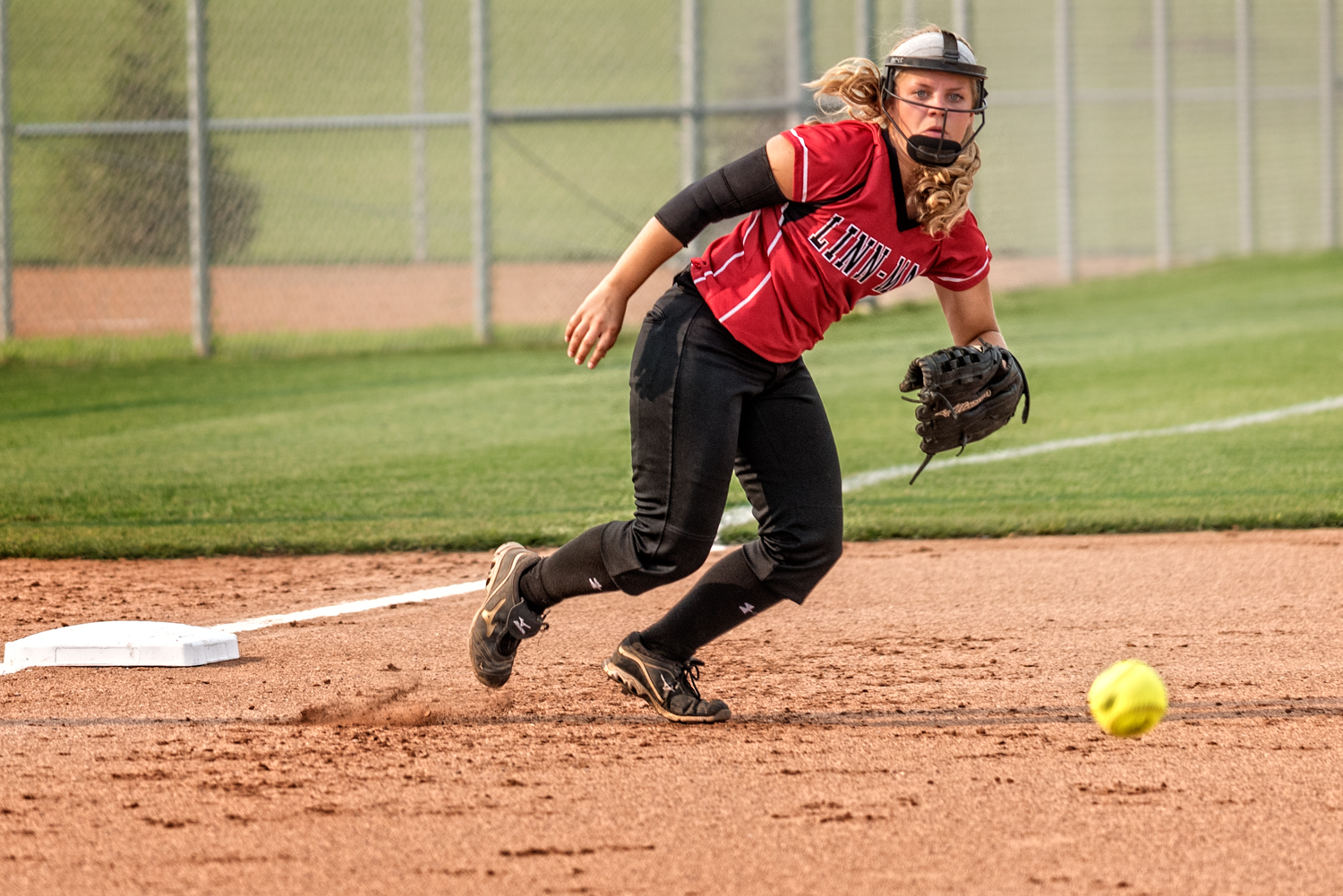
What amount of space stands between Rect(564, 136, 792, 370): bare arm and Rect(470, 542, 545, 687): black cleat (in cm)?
67

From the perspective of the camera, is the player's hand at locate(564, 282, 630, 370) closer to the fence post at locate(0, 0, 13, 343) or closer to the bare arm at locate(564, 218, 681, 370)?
the bare arm at locate(564, 218, 681, 370)

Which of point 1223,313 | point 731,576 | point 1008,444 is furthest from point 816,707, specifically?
point 1223,313

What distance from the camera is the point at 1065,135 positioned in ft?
56.7

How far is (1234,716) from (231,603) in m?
3.33

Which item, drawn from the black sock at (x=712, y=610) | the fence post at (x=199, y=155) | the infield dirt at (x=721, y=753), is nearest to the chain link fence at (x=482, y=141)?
the fence post at (x=199, y=155)

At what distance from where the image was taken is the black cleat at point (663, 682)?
3.71 metres

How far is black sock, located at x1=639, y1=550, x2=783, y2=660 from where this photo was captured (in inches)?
147

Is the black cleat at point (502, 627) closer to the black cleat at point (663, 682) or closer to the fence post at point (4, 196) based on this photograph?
the black cleat at point (663, 682)

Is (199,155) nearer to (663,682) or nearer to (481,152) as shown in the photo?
(481,152)

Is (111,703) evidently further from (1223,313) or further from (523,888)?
(1223,313)

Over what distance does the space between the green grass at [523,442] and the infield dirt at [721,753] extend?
1125 mm

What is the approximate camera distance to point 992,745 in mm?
3428

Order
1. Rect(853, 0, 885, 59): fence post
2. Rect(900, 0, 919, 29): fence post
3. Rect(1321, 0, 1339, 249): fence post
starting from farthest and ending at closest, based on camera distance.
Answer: Rect(1321, 0, 1339, 249): fence post
Rect(900, 0, 919, 29): fence post
Rect(853, 0, 885, 59): fence post

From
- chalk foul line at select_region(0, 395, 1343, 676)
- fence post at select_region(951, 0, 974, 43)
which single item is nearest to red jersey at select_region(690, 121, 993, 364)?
chalk foul line at select_region(0, 395, 1343, 676)
